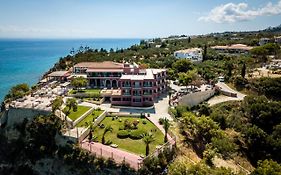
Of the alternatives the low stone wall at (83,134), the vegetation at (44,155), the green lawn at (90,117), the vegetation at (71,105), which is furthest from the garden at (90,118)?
the vegetation at (44,155)

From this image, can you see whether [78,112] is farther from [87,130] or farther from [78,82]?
[78,82]

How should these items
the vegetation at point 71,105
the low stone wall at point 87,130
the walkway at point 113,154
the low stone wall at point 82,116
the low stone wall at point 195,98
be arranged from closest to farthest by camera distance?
the walkway at point 113,154, the low stone wall at point 87,130, the low stone wall at point 82,116, the vegetation at point 71,105, the low stone wall at point 195,98

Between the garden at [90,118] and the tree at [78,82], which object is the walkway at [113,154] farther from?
the tree at [78,82]

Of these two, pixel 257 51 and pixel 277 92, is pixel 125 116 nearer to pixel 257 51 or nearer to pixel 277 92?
pixel 277 92

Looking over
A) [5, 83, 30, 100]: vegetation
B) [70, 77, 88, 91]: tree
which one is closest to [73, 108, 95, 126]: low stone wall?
[70, 77, 88, 91]: tree

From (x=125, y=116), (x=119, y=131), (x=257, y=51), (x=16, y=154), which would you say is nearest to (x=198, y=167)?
(x=119, y=131)

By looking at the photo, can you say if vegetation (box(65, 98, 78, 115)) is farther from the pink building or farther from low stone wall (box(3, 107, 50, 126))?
the pink building
